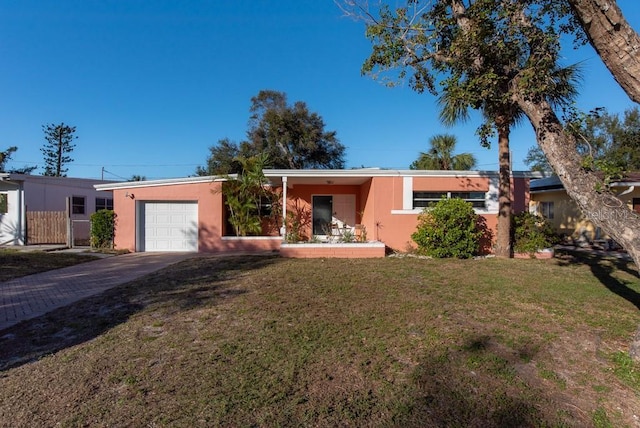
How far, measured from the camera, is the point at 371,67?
6816mm

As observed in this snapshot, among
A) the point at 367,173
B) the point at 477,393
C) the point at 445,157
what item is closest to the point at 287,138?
the point at 445,157

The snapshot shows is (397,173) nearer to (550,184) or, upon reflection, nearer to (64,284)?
(64,284)

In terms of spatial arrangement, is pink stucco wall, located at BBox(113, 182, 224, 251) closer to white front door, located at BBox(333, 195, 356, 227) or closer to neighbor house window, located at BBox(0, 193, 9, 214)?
white front door, located at BBox(333, 195, 356, 227)

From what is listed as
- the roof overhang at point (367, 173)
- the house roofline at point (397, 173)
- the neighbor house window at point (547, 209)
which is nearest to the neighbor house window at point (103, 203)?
the roof overhang at point (367, 173)

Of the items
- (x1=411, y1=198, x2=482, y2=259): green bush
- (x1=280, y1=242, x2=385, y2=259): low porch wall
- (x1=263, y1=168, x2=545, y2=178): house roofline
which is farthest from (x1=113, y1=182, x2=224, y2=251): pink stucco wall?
(x1=411, y1=198, x2=482, y2=259): green bush

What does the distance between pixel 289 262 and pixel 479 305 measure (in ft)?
18.6

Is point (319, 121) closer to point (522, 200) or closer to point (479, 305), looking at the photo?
point (522, 200)

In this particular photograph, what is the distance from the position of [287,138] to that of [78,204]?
14648 millimetres

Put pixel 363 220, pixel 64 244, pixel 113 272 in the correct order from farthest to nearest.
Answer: pixel 64 244, pixel 363 220, pixel 113 272

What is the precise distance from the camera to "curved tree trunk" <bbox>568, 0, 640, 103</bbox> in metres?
3.72

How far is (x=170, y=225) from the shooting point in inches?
563

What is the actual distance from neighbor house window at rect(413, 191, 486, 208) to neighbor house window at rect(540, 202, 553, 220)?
8.37m

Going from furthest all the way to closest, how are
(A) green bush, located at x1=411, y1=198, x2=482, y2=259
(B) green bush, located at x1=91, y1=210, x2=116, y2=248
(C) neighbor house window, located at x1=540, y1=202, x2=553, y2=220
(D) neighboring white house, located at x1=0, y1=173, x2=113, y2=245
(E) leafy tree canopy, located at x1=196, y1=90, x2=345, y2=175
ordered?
1. (E) leafy tree canopy, located at x1=196, y1=90, x2=345, y2=175
2. (C) neighbor house window, located at x1=540, y1=202, x2=553, y2=220
3. (D) neighboring white house, located at x1=0, y1=173, x2=113, y2=245
4. (B) green bush, located at x1=91, y1=210, x2=116, y2=248
5. (A) green bush, located at x1=411, y1=198, x2=482, y2=259

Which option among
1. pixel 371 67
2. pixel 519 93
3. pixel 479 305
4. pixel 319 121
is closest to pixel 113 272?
pixel 371 67
